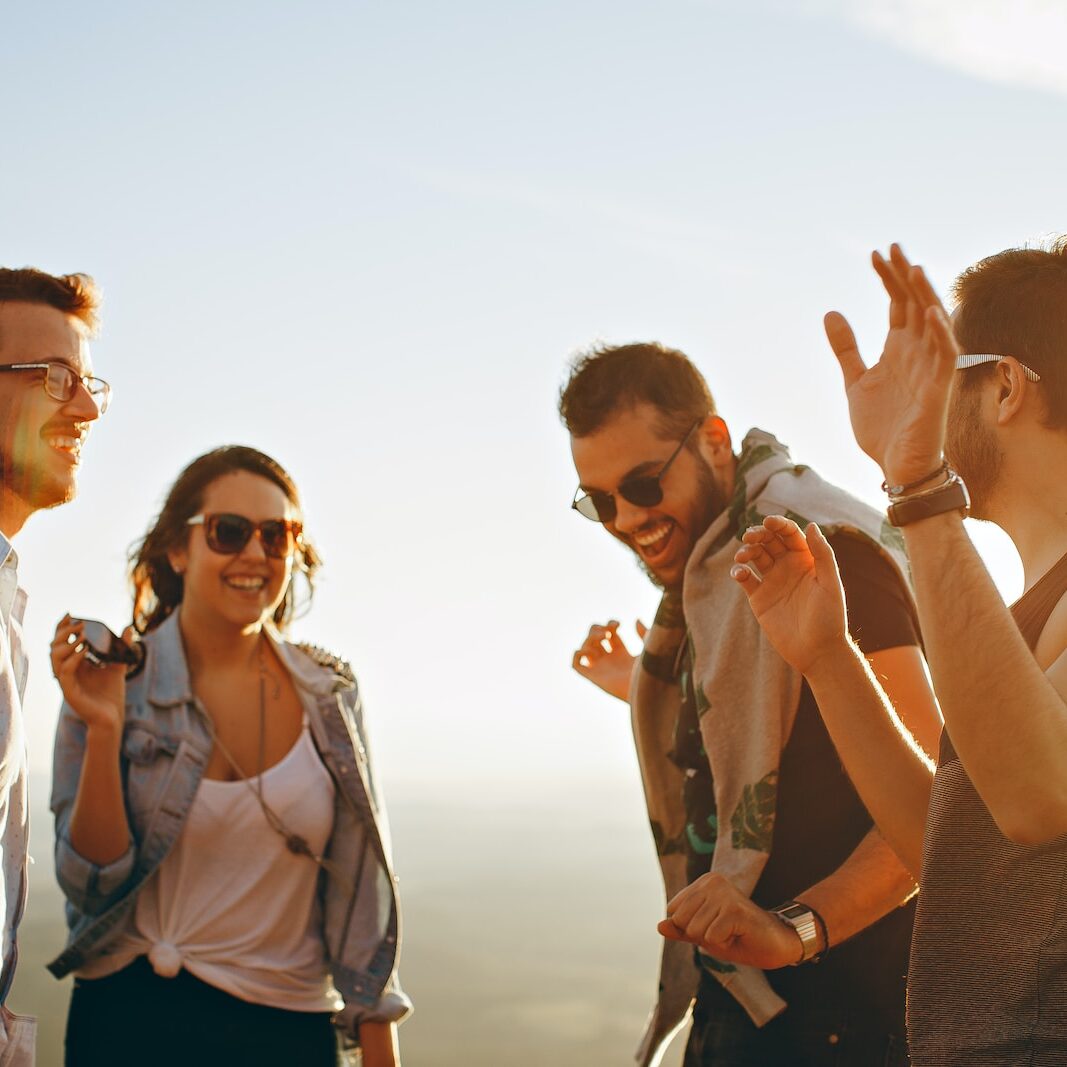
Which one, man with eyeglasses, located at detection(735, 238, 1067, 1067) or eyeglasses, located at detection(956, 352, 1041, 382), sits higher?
eyeglasses, located at detection(956, 352, 1041, 382)

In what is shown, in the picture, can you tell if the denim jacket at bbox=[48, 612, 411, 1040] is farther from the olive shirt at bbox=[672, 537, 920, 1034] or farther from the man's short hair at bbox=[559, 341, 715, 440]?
the man's short hair at bbox=[559, 341, 715, 440]

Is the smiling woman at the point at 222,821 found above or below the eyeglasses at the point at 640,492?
below

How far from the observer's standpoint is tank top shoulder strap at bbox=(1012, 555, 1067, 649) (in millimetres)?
1965

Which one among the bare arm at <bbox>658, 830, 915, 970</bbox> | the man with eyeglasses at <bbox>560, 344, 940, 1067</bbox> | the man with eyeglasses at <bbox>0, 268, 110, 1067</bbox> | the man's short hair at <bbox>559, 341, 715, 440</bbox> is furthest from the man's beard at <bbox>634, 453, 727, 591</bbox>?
the man with eyeglasses at <bbox>0, 268, 110, 1067</bbox>

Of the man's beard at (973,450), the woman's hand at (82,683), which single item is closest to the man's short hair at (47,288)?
the woman's hand at (82,683)

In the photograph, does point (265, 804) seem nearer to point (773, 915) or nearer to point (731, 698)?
point (731, 698)

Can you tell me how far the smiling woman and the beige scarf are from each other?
1167mm

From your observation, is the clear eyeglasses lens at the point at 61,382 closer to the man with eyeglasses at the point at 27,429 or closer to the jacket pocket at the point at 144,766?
the man with eyeglasses at the point at 27,429

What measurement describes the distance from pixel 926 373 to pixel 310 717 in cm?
312

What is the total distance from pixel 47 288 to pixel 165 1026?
2203mm

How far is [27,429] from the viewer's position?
3340 mm

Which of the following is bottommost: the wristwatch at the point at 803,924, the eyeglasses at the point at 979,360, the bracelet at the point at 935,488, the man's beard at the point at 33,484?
the wristwatch at the point at 803,924

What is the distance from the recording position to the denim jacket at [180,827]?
4.03m

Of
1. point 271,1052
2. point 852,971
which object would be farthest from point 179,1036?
point 852,971
